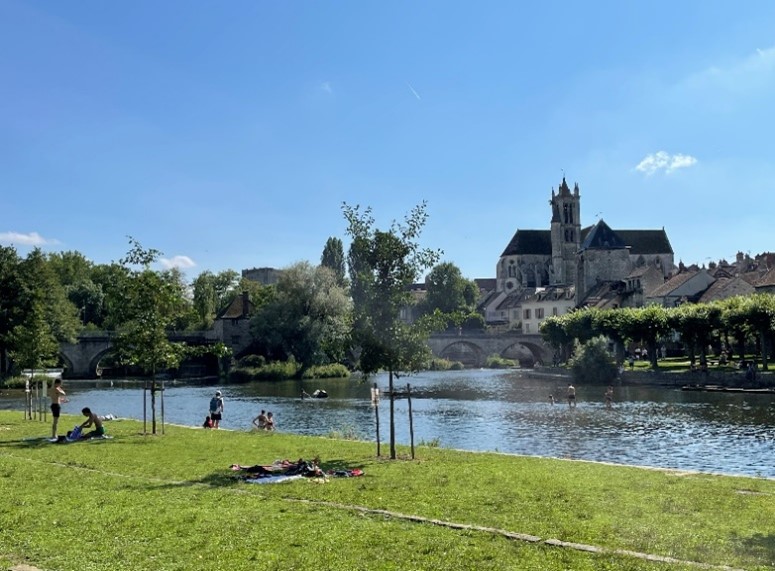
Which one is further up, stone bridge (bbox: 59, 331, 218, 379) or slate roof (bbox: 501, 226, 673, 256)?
slate roof (bbox: 501, 226, 673, 256)

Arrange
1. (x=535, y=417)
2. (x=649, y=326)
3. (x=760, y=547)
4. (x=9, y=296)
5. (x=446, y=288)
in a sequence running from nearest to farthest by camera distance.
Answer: (x=760, y=547)
(x=535, y=417)
(x=649, y=326)
(x=9, y=296)
(x=446, y=288)

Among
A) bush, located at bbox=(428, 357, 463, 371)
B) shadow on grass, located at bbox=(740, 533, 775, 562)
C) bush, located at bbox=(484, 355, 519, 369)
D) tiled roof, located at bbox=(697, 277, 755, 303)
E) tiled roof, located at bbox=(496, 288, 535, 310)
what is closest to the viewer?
shadow on grass, located at bbox=(740, 533, 775, 562)

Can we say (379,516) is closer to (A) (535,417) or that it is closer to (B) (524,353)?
(A) (535,417)

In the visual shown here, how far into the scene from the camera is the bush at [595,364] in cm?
8031

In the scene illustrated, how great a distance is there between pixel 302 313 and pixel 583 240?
299 ft

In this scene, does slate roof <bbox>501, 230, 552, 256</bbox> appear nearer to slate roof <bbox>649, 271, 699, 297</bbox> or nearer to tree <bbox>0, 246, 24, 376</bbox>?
slate roof <bbox>649, 271, 699, 297</bbox>

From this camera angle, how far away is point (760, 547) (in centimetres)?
1089

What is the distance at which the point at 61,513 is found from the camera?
1291 cm

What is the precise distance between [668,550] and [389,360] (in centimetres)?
1208

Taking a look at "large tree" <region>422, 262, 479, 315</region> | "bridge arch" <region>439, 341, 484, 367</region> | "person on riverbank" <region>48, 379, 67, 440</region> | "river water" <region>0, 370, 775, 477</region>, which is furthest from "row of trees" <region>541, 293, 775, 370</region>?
"large tree" <region>422, 262, 479, 315</region>

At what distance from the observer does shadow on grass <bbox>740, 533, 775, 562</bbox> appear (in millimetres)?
10383

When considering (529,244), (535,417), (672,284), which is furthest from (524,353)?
(535,417)

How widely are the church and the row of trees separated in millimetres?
24768

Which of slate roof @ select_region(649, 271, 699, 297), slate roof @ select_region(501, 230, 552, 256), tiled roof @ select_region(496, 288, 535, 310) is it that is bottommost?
slate roof @ select_region(649, 271, 699, 297)
